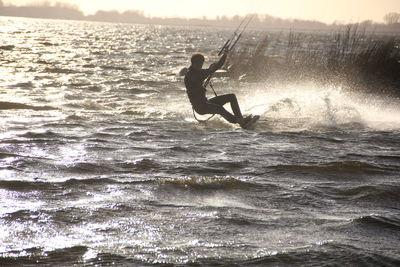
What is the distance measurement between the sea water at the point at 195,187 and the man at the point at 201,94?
15.7 inches

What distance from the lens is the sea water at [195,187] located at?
17.6 feet

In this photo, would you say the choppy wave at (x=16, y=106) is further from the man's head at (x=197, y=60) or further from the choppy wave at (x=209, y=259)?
the choppy wave at (x=209, y=259)

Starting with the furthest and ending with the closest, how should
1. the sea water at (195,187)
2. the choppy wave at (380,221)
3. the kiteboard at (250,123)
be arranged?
the kiteboard at (250,123)
the choppy wave at (380,221)
the sea water at (195,187)

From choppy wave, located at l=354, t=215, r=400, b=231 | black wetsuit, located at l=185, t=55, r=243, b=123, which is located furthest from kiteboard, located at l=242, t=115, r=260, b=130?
choppy wave, located at l=354, t=215, r=400, b=231

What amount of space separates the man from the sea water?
0.40 metres

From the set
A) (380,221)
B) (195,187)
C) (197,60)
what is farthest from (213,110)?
(380,221)

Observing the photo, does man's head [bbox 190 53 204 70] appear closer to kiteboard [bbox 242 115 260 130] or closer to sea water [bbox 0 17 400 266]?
sea water [bbox 0 17 400 266]

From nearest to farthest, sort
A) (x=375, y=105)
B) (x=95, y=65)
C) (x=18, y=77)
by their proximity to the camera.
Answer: (x=375, y=105) < (x=18, y=77) < (x=95, y=65)

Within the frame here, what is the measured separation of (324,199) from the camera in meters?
7.18

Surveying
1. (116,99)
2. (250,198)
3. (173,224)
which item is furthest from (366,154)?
(116,99)

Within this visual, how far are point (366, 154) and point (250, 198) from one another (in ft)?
12.2

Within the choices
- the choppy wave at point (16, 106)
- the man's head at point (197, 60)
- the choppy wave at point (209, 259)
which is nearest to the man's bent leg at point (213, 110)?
the man's head at point (197, 60)

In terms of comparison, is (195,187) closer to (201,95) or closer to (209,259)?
(209,259)

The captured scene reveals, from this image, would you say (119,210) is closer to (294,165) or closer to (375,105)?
(294,165)
